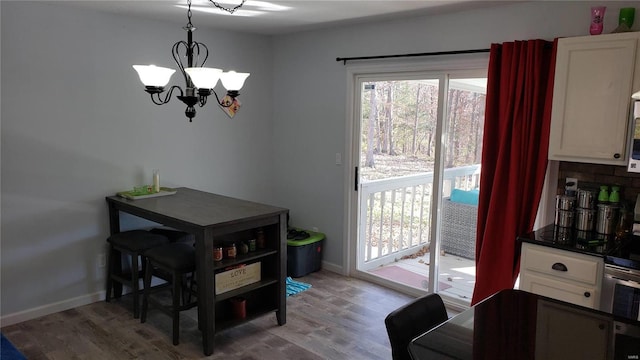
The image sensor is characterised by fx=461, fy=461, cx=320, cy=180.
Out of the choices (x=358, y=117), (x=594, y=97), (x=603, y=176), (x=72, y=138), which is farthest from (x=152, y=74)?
(x=603, y=176)

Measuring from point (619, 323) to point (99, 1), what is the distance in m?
3.63

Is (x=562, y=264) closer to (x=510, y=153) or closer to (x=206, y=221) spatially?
(x=510, y=153)

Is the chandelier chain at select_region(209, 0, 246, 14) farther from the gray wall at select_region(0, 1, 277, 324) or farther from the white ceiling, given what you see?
the gray wall at select_region(0, 1, 277, 324)

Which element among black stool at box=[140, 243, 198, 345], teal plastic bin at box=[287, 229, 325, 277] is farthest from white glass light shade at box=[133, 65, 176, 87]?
teal plastic bin at box=[287, 229, 325, 277]

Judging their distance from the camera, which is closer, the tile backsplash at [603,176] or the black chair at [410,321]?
the black chair at [410,321]

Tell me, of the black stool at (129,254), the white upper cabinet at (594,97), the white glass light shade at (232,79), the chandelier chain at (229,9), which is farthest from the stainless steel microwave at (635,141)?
the black stool at (129,254)

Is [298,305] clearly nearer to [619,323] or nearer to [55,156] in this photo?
[55,156]

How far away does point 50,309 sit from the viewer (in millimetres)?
3648

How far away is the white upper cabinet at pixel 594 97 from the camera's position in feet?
A: 8.39

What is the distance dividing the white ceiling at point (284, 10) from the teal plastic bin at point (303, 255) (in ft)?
6.79

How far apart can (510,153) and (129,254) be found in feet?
9.63

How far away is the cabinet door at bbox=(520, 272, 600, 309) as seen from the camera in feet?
8.39

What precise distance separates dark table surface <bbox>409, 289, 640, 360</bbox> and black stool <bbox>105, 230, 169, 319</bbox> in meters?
2.62

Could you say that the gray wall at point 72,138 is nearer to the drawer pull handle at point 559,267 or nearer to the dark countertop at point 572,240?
the dark countertop at point 572,240
